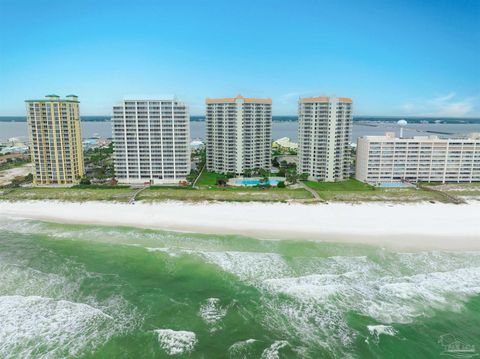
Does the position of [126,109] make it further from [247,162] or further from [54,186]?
[247,162]

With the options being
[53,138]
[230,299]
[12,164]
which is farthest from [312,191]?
[12,164]

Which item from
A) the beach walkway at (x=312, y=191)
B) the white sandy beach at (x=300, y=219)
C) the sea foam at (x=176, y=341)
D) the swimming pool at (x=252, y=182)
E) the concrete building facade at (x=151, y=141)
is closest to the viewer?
the sea foam at (x=176, y=341)

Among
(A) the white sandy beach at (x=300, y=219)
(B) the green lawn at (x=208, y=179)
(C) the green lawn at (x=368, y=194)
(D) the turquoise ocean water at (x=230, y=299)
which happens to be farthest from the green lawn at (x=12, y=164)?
(C) the green lawn at (x=368, y=194)

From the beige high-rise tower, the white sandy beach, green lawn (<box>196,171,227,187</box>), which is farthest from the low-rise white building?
the beige high-rise tower

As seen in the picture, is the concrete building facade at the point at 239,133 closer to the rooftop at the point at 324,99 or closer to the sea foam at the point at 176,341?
the rooftop at the point at 324,99

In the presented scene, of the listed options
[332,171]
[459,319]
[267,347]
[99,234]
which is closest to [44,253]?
[99,234]

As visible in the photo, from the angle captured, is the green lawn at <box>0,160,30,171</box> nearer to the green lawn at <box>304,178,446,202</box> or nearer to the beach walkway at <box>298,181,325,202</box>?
the beach walkway at <box>298,181,325,202</box>
